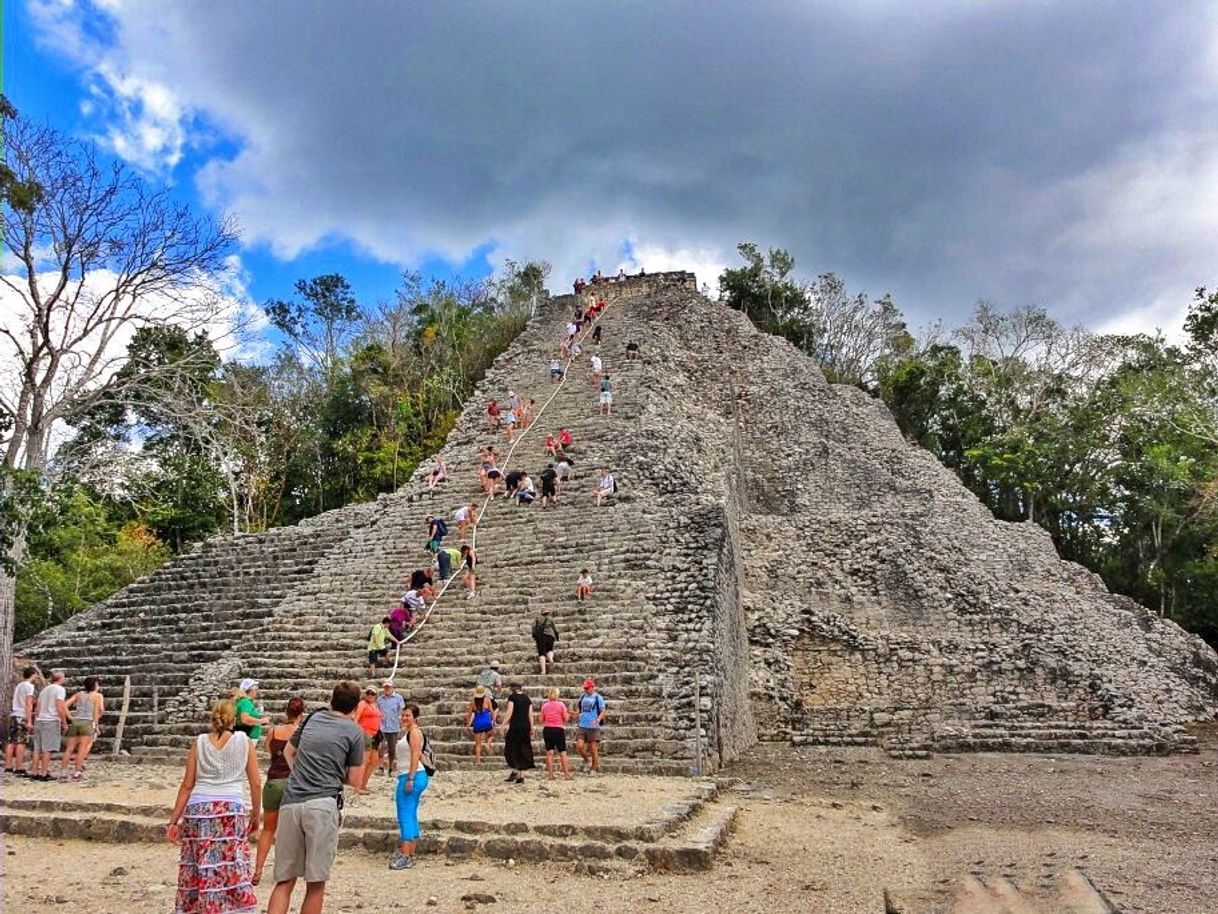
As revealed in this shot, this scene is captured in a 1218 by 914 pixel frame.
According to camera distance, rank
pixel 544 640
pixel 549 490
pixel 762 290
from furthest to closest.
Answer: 1. pixel 762 290
2. pixel 549 490
3. pixel 544 640

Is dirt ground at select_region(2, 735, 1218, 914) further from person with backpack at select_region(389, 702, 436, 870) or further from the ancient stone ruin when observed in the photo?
the ancient stone ruin

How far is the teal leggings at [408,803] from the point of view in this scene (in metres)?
6.05

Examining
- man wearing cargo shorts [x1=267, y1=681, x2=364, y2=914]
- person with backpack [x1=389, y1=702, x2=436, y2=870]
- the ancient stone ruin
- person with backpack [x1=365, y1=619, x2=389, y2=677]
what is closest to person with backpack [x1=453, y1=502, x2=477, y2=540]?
the ancient stone ruin

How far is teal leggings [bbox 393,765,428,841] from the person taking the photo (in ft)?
19.8

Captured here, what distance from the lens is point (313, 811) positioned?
13.6 ft

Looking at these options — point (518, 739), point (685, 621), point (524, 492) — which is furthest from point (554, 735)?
point (524, 492)

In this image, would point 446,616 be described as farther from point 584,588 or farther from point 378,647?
point 584,588

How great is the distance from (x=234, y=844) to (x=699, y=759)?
5.78m

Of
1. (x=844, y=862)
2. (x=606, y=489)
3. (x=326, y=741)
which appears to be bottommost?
(x=844, y=862)

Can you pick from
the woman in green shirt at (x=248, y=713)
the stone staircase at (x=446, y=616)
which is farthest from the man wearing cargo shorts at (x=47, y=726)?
the woman in green shirt at (x=248, y=713)

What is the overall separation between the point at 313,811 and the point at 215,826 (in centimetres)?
44

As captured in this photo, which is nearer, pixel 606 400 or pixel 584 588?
pixel 584 588

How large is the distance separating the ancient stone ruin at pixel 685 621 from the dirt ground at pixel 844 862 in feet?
6.35

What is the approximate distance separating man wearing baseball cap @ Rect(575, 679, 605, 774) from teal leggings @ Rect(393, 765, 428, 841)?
3.04 meters
